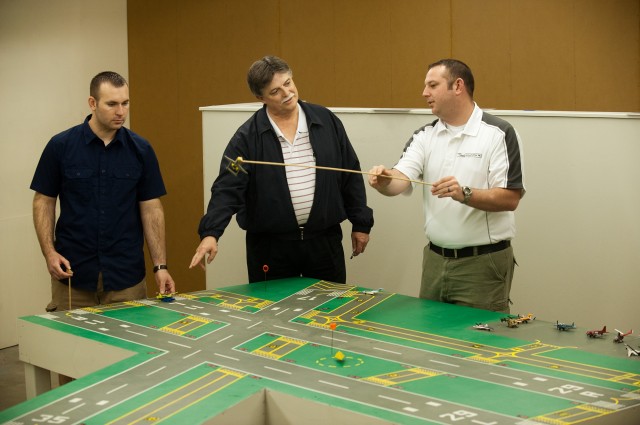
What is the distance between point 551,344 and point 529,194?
1.65 m

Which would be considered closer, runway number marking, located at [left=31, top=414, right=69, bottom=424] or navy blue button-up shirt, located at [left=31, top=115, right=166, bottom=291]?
runway number marking, located at [left=31, top=414, right=69, bottom=424]

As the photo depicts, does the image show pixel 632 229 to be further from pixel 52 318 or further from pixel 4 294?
pixel 4 294

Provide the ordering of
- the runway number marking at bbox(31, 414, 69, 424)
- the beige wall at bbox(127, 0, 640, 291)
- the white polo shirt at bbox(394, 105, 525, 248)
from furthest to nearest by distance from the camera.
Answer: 1. the beige wall at bbox(127, 0, 640, 291)
2. the white polo shirt at bbox(394, 105, 525, 248)
3. the runway number marking at bbox(31, 414, 69, 424)

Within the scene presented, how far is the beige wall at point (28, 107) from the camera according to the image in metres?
6.56

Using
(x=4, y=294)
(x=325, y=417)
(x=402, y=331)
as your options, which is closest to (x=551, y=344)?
(x=402, y=331)

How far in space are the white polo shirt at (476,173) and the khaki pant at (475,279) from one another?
75 mm

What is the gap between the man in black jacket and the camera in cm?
472

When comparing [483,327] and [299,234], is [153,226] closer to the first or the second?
[299,234]

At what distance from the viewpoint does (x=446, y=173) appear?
14.7ft

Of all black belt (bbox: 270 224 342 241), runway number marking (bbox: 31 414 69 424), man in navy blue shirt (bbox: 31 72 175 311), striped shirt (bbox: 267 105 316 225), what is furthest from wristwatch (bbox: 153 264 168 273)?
runway number marking (bbox: 31 414 69 424)

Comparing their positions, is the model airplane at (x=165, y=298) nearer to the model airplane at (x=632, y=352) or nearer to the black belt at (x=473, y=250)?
the black belt at (x=473, y=250)

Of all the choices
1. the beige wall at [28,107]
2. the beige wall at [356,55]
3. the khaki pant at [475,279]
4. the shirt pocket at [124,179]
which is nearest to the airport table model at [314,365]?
the khaki pant at [475,279]

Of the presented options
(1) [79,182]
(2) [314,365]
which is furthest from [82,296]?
(2) [314,365]

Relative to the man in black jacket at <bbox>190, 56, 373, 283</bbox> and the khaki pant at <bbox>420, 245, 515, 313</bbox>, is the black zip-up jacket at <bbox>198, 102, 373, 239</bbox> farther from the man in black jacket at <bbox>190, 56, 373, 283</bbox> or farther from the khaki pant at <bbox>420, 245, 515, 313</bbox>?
the khaki pant at <bbox>420, 245, 515, 313</bbox>
